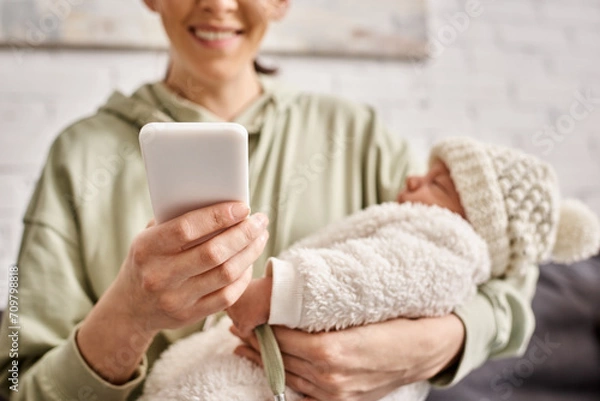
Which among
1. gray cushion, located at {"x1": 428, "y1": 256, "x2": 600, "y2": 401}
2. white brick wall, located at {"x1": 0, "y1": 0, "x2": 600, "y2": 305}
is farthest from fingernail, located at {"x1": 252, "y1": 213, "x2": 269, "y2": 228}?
white brick wall, located at {"x1": 0, "y1": 0, "x2": 600, "y2": 305}

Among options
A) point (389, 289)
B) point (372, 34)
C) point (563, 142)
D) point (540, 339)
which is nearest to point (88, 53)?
point (372, 34)

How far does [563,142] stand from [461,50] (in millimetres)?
503

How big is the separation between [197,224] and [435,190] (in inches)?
17.5

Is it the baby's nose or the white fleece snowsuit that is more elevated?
the baby's nose

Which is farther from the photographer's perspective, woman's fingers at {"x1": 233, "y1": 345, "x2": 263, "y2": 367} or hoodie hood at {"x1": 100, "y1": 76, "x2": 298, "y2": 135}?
hoodie hood at {"x1": 100, "y1": 76, "x2": 298, "y2": 135}

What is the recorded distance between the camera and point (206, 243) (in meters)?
0.47

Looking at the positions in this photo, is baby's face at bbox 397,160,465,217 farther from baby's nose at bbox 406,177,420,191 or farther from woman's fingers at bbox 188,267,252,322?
woman's fingers at bbox 188,267,252,322

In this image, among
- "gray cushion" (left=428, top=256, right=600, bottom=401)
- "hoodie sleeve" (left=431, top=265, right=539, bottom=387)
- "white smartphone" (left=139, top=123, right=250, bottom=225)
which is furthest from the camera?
"gray cushion" (left=428, top=256, right=600, bottom=401)

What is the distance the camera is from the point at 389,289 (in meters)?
0.62

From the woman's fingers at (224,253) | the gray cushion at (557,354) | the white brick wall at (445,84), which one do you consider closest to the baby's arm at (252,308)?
the woman's fingers at (224,253)

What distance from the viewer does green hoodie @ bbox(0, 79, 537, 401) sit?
0.68 meters

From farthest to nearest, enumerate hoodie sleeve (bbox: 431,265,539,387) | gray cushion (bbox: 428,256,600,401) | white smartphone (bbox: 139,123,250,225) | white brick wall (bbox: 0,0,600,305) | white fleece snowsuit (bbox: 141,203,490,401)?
white brick wall (bbox: 0,0,600,305), gray cushion (bbox: 428,256,600,401), hoodie sleeve (bbox: 431,265,539,387), white fleece snowsuit (bbox: 141,203,490,401), white smartphone (bbox: 139,123,250,225)

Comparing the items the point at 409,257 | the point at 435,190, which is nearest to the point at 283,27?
the point at 435,190

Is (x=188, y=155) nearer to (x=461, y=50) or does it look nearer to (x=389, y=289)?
(x=389, y=289)
